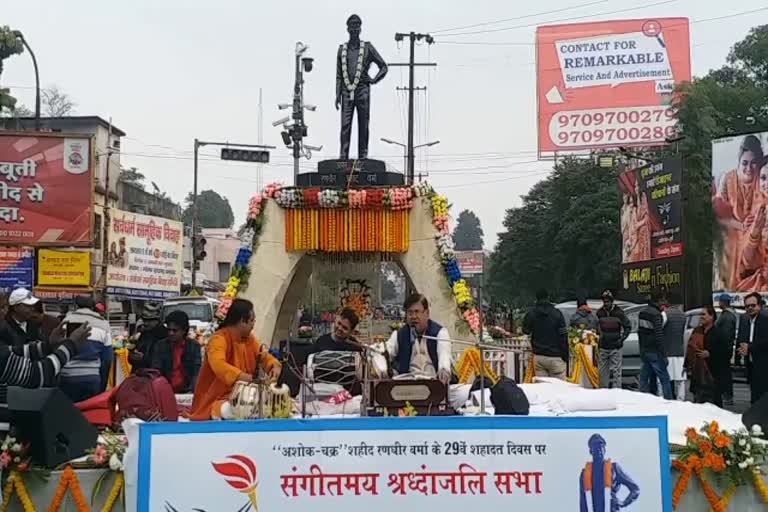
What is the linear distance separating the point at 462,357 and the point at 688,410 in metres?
4.29

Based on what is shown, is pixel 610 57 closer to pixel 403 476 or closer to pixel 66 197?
pixel 66 197

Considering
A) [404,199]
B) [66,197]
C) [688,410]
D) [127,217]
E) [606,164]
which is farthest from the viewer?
[606,164]

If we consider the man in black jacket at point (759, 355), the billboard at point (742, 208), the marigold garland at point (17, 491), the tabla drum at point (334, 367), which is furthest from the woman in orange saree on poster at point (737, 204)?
the marigold garland at point (17, 491)

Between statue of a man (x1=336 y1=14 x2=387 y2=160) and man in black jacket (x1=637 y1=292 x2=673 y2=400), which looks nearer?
man in black jacket (x1=637 y1=292 x2=673 y2=400)

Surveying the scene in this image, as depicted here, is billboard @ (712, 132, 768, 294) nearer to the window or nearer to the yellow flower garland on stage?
the yellow flower garland on stage

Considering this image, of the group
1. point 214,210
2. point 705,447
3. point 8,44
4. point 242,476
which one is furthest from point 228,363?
point 214,210

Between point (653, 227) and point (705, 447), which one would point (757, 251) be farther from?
point (705, 447)

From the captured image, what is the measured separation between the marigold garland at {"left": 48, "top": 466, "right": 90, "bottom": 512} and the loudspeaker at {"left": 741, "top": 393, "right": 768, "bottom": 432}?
4.11 m

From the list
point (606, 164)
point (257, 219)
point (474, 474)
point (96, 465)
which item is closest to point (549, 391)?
point (474, 474)

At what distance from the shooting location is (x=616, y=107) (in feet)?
103

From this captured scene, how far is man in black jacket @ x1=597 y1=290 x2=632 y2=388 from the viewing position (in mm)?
13203

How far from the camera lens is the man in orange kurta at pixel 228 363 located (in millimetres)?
6246

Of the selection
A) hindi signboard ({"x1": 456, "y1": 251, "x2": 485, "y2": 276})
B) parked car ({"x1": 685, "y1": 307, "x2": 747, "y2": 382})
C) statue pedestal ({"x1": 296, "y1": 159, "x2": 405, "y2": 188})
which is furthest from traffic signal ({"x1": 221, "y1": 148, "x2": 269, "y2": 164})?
parked car ({"x1": 685, "y1": 307, "x2": 747, "y2": 382})

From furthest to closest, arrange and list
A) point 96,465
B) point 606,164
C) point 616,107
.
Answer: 1. point 606,164
2. point 616,107
3. point 96,465
